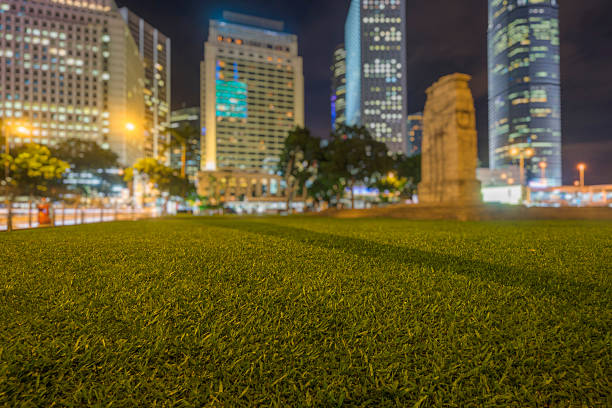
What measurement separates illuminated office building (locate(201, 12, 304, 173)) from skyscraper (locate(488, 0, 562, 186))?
9627 cm

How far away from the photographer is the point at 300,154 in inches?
1666

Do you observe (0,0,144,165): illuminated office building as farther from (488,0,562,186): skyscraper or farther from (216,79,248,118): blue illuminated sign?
(488,0,562,186): skyscraper

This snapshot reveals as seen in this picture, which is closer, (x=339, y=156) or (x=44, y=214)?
(x=44, y=214)

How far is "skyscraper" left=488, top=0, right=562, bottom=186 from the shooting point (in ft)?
426

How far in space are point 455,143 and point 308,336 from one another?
2067cm

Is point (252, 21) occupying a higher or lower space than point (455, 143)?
higher

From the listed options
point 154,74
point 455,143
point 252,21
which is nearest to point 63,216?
point 455,143

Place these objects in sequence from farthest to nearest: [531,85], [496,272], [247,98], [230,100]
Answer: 1. [247,98]
2. [230,100]
3. [531,85]
4. [496,272]

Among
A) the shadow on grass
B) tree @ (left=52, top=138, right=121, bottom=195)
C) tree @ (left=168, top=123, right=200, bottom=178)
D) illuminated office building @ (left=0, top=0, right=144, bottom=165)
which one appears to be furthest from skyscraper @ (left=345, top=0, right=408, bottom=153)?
the shadow on grass

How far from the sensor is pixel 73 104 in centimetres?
10538

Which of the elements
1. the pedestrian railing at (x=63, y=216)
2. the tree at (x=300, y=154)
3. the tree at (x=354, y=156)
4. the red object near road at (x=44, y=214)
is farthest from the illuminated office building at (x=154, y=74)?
the red object near road at (x=44, y=214)

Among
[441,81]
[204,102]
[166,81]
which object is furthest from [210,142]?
[441,81]

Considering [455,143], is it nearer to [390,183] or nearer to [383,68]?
[390,183]

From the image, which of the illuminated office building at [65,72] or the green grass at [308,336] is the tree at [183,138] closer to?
the green grass at [308,336]
